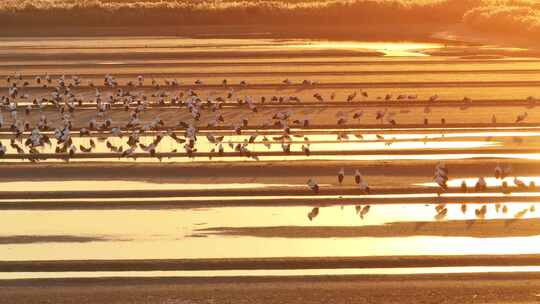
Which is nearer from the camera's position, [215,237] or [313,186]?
[215,237]

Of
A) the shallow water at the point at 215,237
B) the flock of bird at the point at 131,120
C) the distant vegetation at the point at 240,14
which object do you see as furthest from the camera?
the distant vegetation at the point at 240,14

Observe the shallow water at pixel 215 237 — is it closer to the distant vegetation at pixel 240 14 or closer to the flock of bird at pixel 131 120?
the flock of bird at pixel 131 120

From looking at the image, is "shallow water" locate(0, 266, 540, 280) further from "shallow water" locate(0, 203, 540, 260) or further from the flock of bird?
the flock of bird

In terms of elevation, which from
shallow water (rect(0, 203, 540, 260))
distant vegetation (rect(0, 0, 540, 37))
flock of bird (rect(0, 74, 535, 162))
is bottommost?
distant vegetation (rect(0, 0, 540, 37))

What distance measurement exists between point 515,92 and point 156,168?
1536 cm

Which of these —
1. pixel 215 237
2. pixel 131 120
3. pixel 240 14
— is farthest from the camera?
pixel 240 14

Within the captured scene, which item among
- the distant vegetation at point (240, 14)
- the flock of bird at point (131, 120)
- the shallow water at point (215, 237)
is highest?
the shallow water at point (215, 237)

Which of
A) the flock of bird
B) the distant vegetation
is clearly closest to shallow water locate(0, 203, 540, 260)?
the flock of bird

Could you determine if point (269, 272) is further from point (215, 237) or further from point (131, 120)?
point (131, 120)

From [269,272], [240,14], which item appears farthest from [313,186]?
[240,14]

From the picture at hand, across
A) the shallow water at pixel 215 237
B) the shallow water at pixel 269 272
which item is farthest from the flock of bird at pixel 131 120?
the shallow water at pixel 269 272

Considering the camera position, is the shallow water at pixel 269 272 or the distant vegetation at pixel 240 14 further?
the distant vegetation at pixel 240 14

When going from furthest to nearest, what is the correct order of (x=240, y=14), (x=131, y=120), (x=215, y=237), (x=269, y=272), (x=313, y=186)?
(x=240, y=14) → (x=131, y=120) → (x=313, y=186) → (x=215, y=237) → (x=269, y=272)

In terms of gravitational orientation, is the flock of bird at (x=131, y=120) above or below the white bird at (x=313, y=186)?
below
